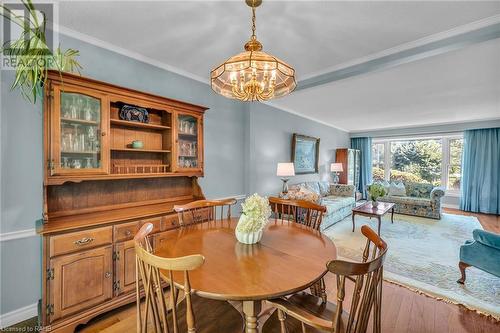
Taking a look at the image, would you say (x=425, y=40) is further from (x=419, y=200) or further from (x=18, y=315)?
(x=419, y=200)

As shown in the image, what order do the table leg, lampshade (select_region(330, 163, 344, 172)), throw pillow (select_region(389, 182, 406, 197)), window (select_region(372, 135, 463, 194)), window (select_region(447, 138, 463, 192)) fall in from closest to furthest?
1. the table leg
2. throw pillow (select_region(389, 182, 406, 197))
3. window (select_region(447, 138, 463, 192))
4. window (select_region(372, 135, 463, 194))
5. lampshade (select_region(330, 163, 344, 172))

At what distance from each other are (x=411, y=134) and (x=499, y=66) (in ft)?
15.2

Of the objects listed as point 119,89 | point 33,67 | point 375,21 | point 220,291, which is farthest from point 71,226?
point 375,21

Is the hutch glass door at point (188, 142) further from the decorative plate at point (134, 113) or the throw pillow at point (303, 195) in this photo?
the throw pillow at point (303, 195)

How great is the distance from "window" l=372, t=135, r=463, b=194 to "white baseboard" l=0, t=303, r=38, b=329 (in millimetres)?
8673

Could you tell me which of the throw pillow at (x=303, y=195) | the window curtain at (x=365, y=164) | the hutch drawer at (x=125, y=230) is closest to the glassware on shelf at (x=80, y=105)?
the hutch drawer at (x=125, y=230)

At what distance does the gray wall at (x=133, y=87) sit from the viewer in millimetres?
1814

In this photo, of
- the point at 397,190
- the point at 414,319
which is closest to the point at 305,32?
the point at 414,319

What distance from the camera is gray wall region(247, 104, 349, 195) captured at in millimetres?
3869

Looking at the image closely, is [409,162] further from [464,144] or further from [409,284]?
[409,284]

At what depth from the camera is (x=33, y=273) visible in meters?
1.91

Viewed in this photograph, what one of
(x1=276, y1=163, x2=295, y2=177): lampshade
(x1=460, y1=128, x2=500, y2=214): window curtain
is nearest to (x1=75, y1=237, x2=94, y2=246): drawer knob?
(x1=276, y1=163, x2=295, y2=177): lampshade

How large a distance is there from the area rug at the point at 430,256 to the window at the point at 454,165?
1.52m

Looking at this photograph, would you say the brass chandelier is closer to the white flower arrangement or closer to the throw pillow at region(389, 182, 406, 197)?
the white flower arrangement
